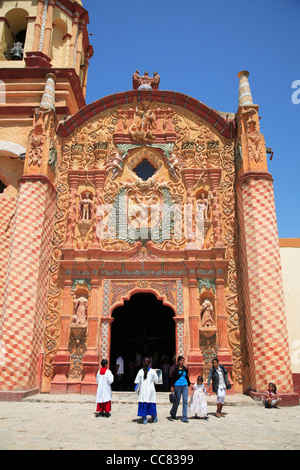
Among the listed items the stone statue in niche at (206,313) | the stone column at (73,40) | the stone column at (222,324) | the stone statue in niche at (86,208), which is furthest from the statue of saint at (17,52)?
the stone statue in niche at (206,313)

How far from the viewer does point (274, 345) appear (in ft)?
31.9

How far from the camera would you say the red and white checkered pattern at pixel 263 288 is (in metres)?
9.59

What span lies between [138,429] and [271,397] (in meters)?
4.13

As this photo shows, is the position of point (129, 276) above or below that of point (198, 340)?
above

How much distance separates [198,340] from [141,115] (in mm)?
8075

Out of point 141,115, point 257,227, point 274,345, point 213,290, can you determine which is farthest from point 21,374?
point 141,115

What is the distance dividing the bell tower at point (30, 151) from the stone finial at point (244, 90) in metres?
6.51

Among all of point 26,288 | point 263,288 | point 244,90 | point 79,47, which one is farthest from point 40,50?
point 263,288

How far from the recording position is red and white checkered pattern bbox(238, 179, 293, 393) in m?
9.59

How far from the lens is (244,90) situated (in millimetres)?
12789

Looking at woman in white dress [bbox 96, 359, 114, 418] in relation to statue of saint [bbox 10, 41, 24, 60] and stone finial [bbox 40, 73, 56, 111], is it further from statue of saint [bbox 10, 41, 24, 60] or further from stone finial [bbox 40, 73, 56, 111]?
statue of saint [bbox 10, 41, 24, 60]

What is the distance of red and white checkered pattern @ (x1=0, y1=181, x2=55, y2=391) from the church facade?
34 mm

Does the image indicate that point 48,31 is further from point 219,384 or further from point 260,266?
point 219,384

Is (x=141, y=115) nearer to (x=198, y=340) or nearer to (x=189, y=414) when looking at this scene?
(x=198, y=340)
